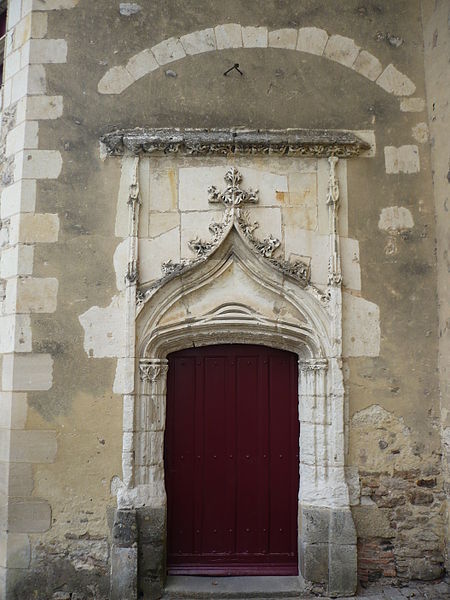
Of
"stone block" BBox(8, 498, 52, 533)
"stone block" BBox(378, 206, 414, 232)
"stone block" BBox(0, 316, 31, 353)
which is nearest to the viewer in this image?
"stone block" BBox(8, 498, 52, 533)

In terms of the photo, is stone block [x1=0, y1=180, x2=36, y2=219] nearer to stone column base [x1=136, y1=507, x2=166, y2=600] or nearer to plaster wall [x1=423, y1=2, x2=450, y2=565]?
stone column base [x1=136, y1=507, x2=166, y2=600]

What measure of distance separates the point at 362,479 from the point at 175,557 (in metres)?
1.52

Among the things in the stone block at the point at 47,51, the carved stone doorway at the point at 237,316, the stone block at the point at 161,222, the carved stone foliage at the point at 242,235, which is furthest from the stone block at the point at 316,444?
the stone block at the point at 47,51

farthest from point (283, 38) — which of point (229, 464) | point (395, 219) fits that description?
point (229, 464)

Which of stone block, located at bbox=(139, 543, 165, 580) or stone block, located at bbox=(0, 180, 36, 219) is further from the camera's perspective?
stone block, located at bbox=(0, 180, 36, 219)

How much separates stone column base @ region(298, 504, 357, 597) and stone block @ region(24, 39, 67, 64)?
3877 millimetres

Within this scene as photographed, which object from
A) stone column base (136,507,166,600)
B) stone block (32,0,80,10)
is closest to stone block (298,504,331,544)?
stone column base (136,507,166,600)

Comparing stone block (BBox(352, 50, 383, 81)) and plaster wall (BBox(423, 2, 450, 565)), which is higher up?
stone block (BBox(352, 50, 383, 81))

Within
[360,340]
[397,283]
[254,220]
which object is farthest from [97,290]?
[397,283]

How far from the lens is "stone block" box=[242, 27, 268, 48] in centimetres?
436

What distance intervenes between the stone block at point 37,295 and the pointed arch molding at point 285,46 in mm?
1865

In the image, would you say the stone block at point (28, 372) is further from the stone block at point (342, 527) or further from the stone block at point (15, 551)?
the stone block at point (342, 527)

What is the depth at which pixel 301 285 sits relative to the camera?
4109mm

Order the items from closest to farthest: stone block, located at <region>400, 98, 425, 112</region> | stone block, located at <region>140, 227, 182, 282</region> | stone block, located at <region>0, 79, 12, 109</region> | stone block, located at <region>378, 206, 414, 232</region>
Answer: stone block, located at <region>140, 227, 182, 282</region> < stone block, located at <region>378, 206, 414, 232</region> < stone block, located at <region>400, 98, 425, 112</region> < stone block, located at <region>0, 79, 12, 109</region>
